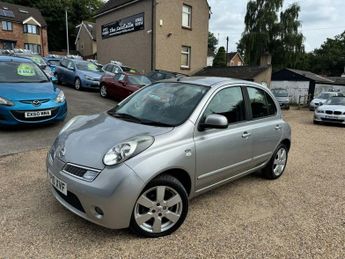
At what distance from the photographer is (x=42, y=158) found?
5344 millimetres

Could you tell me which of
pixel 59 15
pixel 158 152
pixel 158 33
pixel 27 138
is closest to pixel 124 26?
pixel 158 33

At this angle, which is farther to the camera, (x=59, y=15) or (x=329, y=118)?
(x=59, y=15)

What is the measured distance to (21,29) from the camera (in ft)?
147

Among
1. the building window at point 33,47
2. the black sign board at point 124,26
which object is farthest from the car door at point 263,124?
the building window at point 33,47

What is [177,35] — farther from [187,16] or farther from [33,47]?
[33,47]

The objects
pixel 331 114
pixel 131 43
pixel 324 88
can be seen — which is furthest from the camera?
pixel 324 88

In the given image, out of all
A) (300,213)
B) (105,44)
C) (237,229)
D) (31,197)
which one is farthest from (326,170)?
(105,44)

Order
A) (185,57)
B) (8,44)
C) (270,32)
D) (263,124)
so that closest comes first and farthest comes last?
(263,124)
(185,57)
(270,32)
(8,44)

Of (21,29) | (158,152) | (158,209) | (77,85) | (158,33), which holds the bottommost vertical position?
(158,209)

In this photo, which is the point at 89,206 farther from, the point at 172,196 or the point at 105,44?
the point at 105,44

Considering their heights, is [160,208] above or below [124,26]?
below

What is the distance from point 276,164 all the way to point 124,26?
20.2 m

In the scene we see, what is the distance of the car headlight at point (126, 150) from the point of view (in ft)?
9.22

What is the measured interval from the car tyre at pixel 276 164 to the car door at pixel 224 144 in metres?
0.80
